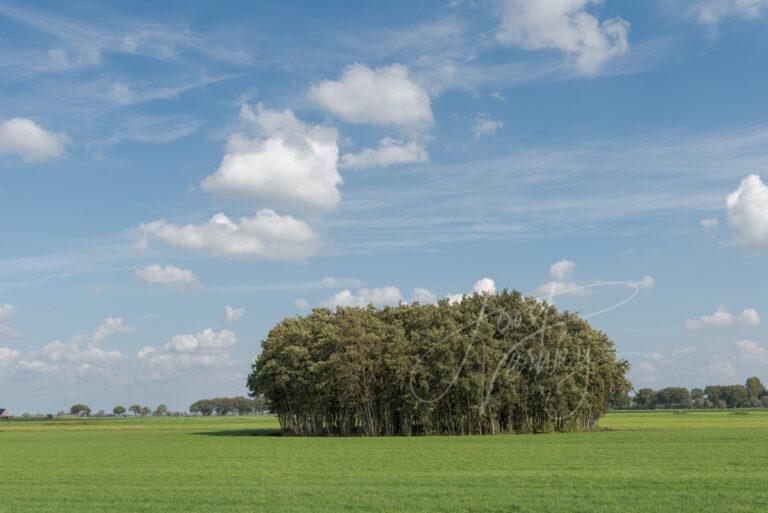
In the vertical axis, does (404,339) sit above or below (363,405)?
above

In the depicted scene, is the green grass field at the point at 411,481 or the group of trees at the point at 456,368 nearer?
the green grass field at the point at 411,481

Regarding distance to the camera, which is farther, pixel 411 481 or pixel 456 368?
pixel 456 368

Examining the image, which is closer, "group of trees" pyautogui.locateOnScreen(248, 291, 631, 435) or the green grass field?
the green grass field

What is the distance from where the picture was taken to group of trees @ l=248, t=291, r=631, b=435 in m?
80.9

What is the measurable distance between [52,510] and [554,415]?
2604 inches

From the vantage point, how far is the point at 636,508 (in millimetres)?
23891

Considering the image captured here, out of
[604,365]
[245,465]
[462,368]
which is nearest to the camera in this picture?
[245,465]

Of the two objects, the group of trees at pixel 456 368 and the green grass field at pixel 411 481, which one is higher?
the group of trees at pixel 456 368

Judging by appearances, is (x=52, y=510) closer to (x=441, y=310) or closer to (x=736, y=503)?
(x=736, y=503)

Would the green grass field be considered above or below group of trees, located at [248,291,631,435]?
below

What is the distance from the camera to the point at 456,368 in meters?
80.0

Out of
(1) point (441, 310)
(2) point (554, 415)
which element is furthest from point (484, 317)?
(2) point (554, 415)

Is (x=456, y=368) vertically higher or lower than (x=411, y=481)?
higher

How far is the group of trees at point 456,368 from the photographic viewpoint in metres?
80.9
